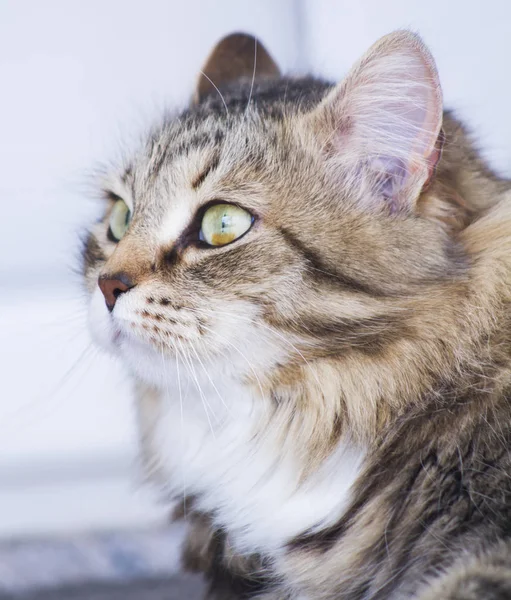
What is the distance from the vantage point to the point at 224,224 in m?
0.94

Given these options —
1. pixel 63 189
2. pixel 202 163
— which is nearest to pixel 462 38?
pixel 202 163

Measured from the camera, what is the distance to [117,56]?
59.1 inches

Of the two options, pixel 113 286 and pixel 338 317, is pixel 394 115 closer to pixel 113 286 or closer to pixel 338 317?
pixel 338 317

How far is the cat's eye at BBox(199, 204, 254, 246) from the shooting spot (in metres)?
0.93

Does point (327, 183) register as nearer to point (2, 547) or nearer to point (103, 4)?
point (103, 4)

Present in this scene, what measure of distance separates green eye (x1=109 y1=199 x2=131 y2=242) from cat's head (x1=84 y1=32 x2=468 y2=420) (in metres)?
0.15

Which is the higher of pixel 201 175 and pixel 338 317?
pixel 201 175

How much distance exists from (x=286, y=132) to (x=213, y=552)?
25.8 inches

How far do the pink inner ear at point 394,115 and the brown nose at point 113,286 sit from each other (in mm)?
339

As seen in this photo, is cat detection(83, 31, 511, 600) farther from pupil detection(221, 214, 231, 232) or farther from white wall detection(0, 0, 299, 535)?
white wall detection(0, 0, 299, 535)

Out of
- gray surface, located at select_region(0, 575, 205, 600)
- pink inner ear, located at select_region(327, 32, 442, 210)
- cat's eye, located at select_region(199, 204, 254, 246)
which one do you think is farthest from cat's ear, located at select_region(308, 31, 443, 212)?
gray surface, located at select_region(0, 575, 205, 600)

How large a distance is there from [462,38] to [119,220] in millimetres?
802

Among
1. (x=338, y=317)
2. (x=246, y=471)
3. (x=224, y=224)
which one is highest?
(x=224, y=224)

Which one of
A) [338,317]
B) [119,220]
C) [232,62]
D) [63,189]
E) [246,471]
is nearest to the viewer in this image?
[338,317]
